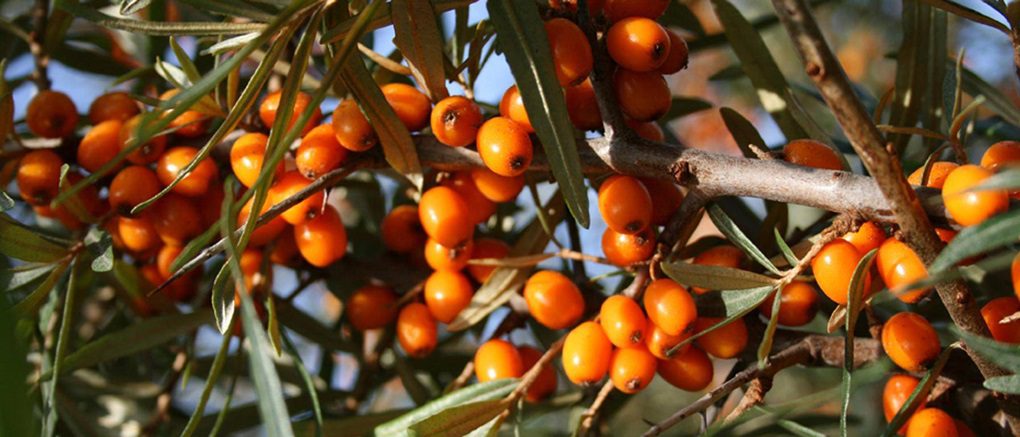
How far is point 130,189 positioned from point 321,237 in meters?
0.21

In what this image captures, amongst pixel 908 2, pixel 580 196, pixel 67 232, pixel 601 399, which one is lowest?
pixel 601 399

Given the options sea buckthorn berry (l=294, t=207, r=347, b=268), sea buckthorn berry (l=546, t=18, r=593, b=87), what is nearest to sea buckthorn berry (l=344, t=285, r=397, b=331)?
sea buckthorn berry (l=294, t=207, r=347, b=268)

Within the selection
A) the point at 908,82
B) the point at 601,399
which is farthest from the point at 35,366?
the point at 908,82

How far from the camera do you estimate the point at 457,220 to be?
94 centimetres

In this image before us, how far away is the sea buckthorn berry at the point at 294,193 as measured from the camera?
909 millimetres

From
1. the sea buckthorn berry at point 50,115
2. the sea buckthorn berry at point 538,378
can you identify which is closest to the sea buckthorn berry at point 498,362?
the sea buckthorn berry at point 538,378

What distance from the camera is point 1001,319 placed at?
76cm

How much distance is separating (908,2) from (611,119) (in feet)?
1.61

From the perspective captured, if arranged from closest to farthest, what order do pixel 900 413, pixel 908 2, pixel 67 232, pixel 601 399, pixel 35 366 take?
pixel 900 413 < pixel 601 399 < pixel 908 2 < pixel 35 366 < pixel 67 232

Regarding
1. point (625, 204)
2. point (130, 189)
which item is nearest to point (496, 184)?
point (625, 204)

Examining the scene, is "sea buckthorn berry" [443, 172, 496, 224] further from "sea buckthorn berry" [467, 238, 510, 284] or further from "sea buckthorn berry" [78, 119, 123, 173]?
"sea buckthorn berry" [78, 119, 123, 173]

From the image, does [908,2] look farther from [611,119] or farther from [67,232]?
[67,232]

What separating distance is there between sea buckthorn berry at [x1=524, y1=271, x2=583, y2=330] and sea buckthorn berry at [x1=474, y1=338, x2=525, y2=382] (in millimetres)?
53

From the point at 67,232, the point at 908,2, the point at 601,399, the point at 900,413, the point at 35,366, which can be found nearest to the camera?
the point at 900,413
